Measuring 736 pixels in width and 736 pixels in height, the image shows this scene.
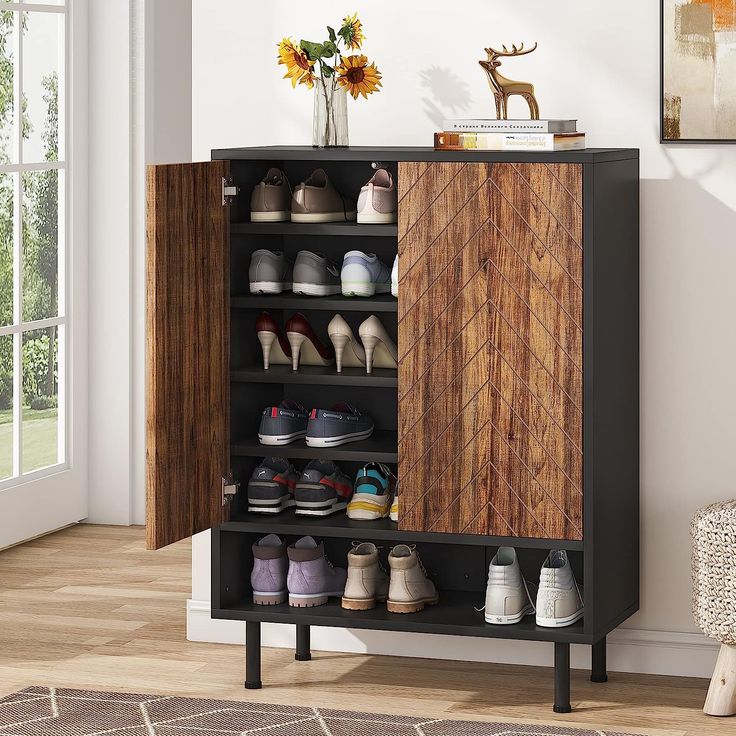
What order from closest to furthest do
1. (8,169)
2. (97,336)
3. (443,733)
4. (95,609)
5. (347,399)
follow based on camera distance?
(443,733) → (347,399) → (95,609) → (8,169) → (97,336)

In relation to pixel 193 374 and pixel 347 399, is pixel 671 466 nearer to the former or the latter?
pixel 347 399

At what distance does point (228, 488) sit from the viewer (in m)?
3.29

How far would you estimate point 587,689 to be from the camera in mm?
3350

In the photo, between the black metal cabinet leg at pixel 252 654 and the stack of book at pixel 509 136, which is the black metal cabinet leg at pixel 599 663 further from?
the stack of book at pixel 509 136

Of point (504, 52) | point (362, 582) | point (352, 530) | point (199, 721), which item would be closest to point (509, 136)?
point (504, 52)

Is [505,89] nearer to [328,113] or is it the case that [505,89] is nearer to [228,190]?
[328,113]

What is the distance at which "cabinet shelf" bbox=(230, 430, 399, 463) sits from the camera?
10.6 ft

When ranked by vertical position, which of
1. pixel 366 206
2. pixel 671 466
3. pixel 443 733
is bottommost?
pixel 443 733

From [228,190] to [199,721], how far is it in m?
1.16

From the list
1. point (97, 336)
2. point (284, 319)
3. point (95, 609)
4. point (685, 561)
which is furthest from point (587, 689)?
point (97, 336)

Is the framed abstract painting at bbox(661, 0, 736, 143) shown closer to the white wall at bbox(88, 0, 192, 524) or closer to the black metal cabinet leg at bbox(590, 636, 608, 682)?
the black metal cabinet leg at bbox(590, 636, 608, 682)

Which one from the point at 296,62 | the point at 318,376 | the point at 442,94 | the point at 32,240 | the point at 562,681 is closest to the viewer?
the point at 562,681

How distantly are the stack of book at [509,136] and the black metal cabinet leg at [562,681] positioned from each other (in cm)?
108

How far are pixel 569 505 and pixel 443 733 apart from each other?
1.79 ft
